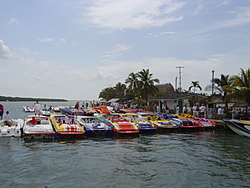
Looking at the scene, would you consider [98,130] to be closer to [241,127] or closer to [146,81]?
[241,127]

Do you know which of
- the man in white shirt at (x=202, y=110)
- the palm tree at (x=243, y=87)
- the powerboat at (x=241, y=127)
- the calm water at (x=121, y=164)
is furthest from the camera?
the man in white shirt at (x=202, y=110)

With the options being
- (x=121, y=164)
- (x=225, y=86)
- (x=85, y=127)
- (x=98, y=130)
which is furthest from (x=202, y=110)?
(x=121, y=164)

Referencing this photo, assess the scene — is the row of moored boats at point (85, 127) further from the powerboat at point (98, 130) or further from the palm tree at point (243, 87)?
the palm tree at point (243, 87)

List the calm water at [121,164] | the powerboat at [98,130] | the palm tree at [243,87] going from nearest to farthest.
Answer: the calm water at [121,164] → the powerboat at [98,130] → the palm tree at [243,87]

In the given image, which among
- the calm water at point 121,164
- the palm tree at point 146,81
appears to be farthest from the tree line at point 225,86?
the calm water at point 121,164

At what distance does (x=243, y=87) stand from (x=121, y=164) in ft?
59.9

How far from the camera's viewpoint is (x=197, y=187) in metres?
8.27

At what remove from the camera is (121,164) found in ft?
34.6

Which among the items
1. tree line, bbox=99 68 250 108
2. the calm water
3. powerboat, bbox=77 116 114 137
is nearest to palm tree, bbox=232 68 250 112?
tree line, bbox=99 68 250 108

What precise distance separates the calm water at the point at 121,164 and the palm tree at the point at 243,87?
9.69 metres

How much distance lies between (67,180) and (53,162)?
7.75ft

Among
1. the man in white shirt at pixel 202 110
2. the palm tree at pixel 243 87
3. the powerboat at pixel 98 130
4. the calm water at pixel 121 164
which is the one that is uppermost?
the palm tree at pixel 243 87

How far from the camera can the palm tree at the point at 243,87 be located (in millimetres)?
23469

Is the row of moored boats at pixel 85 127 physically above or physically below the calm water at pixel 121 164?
above
